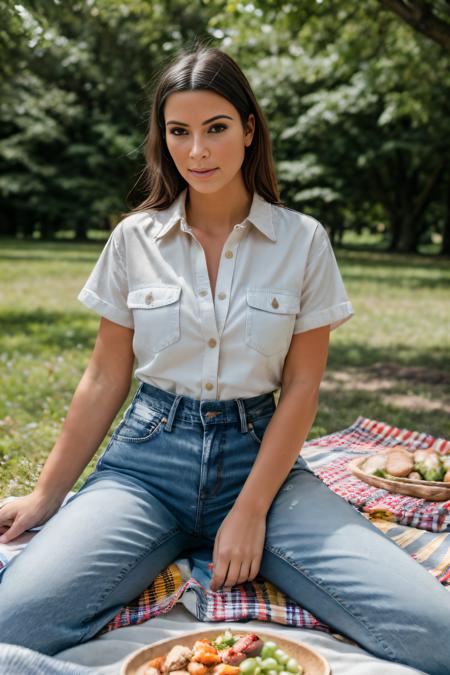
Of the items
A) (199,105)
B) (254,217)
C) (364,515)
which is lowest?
(364,515)

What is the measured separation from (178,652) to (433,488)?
6.16 ft

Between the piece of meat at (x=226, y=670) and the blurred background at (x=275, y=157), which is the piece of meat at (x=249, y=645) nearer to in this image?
the piece of meat at (x=226, y=670)

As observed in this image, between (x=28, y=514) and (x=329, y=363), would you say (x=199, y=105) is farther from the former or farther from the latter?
(x=329, y=363)

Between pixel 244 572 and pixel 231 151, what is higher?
pixel 231 151

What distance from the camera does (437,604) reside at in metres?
2.22

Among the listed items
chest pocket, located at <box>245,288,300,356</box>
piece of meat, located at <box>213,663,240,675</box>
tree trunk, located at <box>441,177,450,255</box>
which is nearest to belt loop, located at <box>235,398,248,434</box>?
chest pocket, located at <box>245,288,300,356</box>

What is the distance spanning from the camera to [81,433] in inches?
107

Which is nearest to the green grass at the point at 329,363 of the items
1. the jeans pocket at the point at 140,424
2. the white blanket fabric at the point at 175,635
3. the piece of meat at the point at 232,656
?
the jeans pocket at the point at 140,424

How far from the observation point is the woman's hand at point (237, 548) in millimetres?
2412

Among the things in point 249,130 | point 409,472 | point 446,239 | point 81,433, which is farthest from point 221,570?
point 446,239

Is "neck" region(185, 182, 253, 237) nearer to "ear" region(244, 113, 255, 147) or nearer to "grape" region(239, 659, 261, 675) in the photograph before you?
"ear" region(244, 113, 255, 147)

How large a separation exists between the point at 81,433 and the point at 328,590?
1.00m

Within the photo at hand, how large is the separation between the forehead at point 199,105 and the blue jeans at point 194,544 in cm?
96

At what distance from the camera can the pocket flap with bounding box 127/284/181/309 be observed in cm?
269
